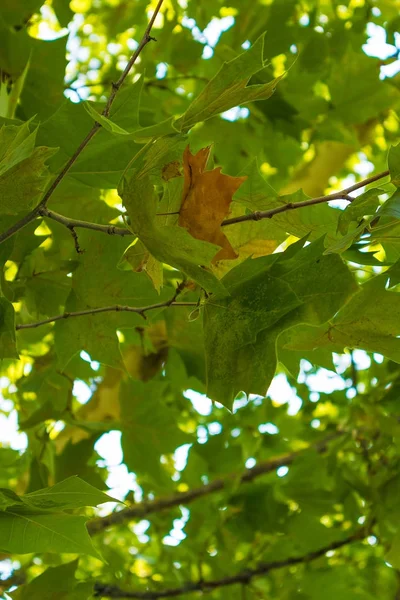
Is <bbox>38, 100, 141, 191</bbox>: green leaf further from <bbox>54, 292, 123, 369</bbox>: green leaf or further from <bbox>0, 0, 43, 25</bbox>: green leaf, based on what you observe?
<bbox>0, 0, 43, 25</bbox>: green leaf

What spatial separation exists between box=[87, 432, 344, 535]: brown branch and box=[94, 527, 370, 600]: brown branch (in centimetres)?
12

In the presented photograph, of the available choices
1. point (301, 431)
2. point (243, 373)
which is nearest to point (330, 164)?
point (301, 431)

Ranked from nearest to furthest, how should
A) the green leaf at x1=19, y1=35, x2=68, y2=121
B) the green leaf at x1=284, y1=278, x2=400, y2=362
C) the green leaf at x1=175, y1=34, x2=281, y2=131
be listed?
the green leaf at x1=175, y1=34, x2=281, y2=131 → the green leaf at x1=284, y1=278, x2=400, y2=362 → the green leaf at x1=19, y1=35, x2=68, y2=121

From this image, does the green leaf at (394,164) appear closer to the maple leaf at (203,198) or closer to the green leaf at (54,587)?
the maple leaf at (203,198)

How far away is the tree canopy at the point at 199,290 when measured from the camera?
1.63ft

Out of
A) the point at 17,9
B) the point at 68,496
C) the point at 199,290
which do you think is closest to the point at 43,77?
the point at 17,9

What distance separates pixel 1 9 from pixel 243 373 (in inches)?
30.3

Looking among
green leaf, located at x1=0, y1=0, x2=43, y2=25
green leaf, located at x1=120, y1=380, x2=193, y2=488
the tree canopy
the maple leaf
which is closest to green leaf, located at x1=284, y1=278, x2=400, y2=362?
the tree canopy

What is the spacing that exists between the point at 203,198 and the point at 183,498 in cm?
107

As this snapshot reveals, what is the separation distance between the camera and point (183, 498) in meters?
1.45

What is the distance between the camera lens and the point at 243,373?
0.52m

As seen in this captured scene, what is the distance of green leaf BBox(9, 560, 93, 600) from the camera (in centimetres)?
71

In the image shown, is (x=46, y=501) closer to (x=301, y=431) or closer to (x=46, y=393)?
(x=46, y=393)

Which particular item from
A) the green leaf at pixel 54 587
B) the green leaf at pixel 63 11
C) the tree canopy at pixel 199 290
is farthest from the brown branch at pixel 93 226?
the green leaf at pixel 63 11
